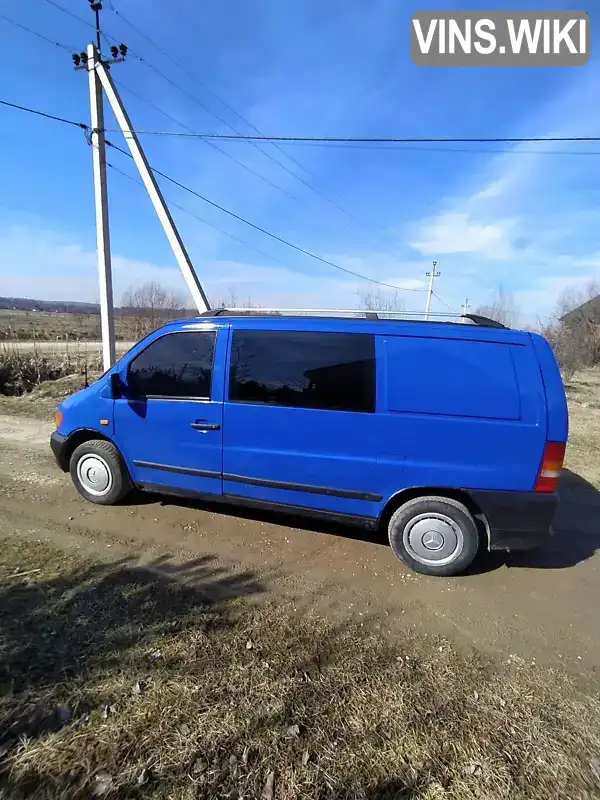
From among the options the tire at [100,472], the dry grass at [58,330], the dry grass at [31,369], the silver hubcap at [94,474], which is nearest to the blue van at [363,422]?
the tire at [100,472]

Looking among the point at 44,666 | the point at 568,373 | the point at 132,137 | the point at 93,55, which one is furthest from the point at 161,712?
the point at 568,373

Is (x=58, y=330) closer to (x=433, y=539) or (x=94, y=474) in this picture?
(x=94, y=474)

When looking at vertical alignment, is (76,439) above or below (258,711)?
above

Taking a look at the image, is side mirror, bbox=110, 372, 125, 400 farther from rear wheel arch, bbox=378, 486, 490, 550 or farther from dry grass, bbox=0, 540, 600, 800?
Answer: rear wheel arch, bbox=378, 486, 490, 550

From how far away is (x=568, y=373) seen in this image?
16.2m

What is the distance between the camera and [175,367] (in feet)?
12.4

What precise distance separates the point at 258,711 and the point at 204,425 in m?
2.21

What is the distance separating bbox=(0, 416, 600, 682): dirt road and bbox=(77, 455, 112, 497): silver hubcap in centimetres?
19

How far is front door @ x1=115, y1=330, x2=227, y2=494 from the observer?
365 cm

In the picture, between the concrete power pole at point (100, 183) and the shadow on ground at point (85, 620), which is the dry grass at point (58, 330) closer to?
the concrete power pole at point (100, 183)

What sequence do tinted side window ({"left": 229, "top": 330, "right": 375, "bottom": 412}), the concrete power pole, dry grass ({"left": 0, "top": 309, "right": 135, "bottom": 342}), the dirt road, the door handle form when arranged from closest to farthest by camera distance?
Result: the dirt road, tinted side window ({"left": 229, "top": 330, "right": 375, "bottom": 412}), the door handle, the concrete power pole, dry grass ({"left": 0, "top": 309, "right": 135, "bottom": 342})

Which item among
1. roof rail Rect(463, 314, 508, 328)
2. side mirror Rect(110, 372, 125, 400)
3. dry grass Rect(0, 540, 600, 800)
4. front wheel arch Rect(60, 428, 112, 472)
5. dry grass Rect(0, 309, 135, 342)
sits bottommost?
dry grass Rect(0, 540, 600, 800)

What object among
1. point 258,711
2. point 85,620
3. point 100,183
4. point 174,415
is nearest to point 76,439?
point 174,415

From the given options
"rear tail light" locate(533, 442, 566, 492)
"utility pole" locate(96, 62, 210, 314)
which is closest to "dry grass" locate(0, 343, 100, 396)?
"utility pole" locate(96, 62, 210, 314)
